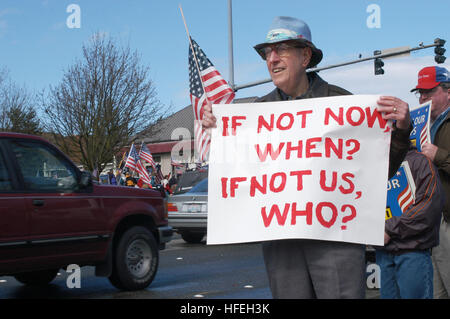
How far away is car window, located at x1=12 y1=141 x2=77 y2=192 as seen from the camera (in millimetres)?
6750

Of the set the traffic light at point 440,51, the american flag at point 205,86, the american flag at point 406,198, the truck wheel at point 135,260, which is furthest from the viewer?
the traffic light at point 440,51

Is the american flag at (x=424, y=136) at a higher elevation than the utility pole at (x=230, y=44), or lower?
lower

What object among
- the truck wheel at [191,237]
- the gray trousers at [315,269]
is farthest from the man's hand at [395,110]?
the truck wheel at [191,237]

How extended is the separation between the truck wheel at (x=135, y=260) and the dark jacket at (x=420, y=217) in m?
4.62

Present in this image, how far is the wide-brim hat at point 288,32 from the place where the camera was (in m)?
2.96

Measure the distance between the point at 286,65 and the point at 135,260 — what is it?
18.3 ft

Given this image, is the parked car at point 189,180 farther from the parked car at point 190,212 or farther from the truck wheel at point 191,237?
the parked car at point 190,212

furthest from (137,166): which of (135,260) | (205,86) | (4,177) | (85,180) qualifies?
(205,86)

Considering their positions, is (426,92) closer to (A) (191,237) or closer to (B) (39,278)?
(B) (39,278)

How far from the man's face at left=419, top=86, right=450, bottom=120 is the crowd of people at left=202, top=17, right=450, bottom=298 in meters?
0.68

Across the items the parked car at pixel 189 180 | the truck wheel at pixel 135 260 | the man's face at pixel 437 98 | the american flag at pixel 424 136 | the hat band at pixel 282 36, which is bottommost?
the truck wheel at pixel 135 260

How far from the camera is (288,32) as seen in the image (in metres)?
2.96

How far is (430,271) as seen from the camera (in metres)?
3.88
